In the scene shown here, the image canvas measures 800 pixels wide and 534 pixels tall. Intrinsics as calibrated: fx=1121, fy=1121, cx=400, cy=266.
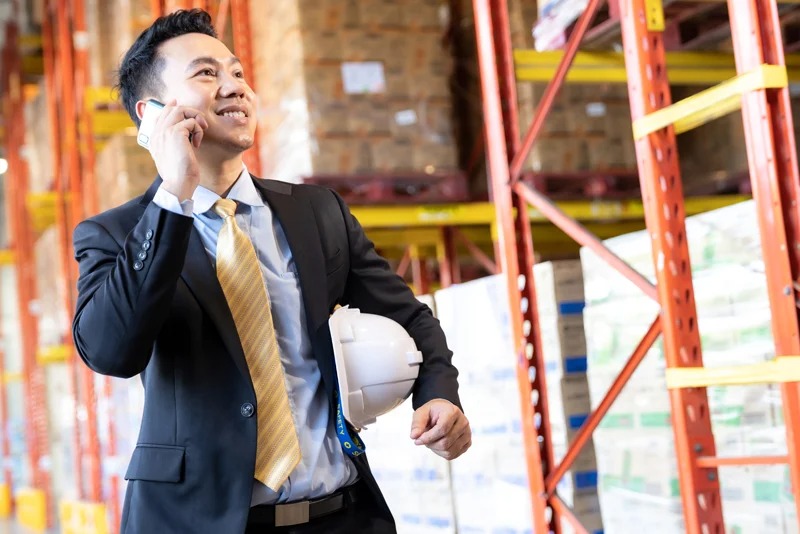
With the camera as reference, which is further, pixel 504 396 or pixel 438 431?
pixel 504 396

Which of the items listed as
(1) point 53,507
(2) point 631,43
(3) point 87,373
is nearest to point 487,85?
(2) point 631,43

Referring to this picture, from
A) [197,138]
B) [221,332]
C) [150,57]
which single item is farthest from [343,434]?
[150,57]

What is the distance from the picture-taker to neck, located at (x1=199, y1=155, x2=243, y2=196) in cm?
224

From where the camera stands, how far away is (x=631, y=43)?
3.27 meters

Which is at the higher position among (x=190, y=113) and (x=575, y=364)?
(x=190, y=113)

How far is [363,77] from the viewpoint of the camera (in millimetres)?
6742

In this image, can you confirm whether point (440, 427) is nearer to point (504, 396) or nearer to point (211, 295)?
point (211, 295)

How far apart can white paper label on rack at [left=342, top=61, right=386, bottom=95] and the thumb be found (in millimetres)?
4737

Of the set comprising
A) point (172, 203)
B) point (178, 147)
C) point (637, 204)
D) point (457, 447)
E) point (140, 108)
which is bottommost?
point (457, 447)

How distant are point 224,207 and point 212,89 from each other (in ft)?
0.80

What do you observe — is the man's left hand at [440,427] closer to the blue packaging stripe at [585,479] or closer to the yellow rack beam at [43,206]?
the blue packaging stripe at [585,479]

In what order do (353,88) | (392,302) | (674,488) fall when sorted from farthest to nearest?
(353,88)
(674,488)
(392,302)

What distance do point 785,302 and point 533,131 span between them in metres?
1.56

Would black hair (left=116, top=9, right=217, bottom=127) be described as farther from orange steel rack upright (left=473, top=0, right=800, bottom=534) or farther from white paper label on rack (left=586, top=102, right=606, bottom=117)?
white paper label on rack (left=586, top=102, right=606, bottom=117)
